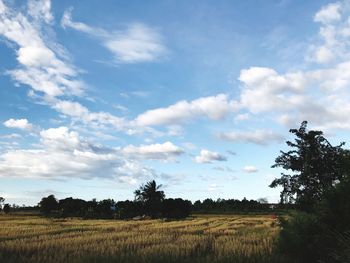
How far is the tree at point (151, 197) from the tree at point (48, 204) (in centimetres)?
2275

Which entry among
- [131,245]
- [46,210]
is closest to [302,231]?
[131,245]

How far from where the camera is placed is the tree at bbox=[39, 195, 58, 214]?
333 feet

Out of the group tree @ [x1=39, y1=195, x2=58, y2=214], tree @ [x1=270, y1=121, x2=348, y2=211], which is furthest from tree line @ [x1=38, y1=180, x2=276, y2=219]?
tree @ [x1=270, y1=121, x2=348, y2=211]

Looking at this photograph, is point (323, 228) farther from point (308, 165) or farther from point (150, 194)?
point (150, 194)

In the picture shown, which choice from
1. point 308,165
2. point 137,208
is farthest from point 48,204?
point 308,165

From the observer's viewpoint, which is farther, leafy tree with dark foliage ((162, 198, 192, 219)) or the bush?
leafy tree with dark foliage ((162, 198, 192, 219))

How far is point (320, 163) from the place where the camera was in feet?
62.4

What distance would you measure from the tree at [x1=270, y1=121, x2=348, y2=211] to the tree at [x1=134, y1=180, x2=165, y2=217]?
66.9 metres

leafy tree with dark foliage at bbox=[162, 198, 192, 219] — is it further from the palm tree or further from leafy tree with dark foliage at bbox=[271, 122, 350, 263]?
leafy tree with dark foliage at bbox=[271, 122, 350, 263]

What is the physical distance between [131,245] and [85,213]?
6831 cm

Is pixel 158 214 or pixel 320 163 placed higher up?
pixel 158 214

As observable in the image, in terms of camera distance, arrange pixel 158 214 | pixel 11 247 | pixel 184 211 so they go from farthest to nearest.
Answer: pixel 158 214, pixel 184 211, pixel 11 247

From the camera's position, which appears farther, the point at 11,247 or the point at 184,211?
the point at 184,211

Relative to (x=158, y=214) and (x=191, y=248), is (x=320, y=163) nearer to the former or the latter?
(x=191, y=248)
